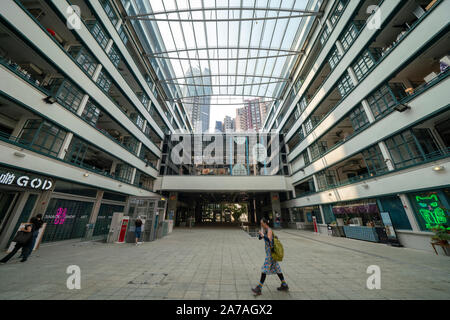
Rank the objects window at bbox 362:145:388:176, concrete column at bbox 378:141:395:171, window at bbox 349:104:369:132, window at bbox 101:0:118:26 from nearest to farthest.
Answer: concrete column at bbox 378:141:395:171 < window at bbox 362:145:388:176 < window at bbox 349:104:369:132 < window at bbox 101:0:118:26

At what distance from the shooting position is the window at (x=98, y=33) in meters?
14.5

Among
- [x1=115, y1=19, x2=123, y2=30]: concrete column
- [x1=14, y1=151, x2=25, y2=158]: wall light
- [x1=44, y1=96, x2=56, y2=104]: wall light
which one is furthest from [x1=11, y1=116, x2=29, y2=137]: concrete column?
[x1=115, y1=19, x2=123, y2=30]: concrete column

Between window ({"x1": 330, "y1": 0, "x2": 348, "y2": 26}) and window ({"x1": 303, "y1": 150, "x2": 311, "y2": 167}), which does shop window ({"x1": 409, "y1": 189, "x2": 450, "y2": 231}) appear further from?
window ({"x1": 330, "y1": 0, "x2": 348, "y2": 26})

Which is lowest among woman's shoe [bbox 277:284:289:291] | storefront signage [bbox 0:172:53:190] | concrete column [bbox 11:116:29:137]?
woman's shoe [bbox 277:284:289:291]

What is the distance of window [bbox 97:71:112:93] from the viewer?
605 inches

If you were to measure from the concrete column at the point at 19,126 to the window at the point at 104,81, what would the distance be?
22.0ft

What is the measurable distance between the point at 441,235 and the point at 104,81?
27060 mm

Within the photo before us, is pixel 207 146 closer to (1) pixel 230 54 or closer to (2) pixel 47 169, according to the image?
(1) pixel 230 54

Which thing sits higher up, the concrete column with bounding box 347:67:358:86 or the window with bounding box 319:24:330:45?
the window with bounding box 319:24:330:45

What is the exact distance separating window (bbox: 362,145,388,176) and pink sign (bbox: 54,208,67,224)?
24266mm

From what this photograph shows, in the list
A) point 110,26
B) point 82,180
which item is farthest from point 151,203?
point 110,26

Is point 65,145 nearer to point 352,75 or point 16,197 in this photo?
point 16,197

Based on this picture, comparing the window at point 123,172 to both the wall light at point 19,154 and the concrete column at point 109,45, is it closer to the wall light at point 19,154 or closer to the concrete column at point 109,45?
the wall light at point 19,154

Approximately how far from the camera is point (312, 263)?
276 inches
